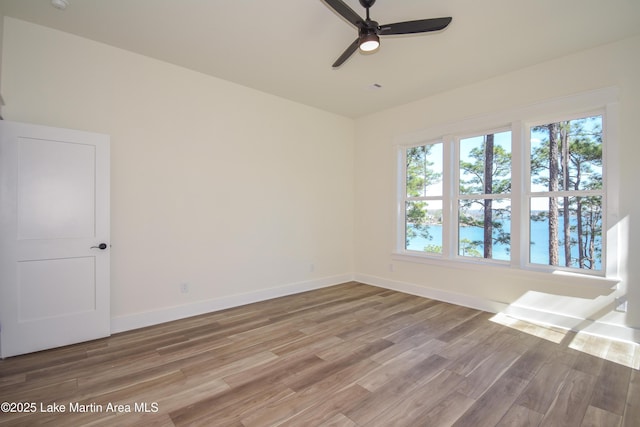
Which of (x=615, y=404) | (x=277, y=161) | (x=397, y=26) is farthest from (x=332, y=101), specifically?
(x=615, y=404)

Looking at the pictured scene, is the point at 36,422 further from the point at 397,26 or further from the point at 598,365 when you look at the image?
the point at 598,365

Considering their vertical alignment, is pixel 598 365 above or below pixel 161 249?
below

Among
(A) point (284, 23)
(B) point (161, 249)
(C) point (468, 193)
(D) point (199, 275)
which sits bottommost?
(D) point (199, 275)

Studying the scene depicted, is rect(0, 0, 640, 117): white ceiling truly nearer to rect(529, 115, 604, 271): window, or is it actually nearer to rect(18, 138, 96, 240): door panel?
rect(529, 115, 604, 271): window

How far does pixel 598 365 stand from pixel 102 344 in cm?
449

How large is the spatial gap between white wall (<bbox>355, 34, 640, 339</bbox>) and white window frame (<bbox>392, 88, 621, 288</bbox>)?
0.07m

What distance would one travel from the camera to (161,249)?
3.44 m

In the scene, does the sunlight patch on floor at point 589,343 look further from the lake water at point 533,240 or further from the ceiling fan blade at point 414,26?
the ceiling fan blade at point 414,26

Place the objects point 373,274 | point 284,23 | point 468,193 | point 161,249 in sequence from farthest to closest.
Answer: point 373,274 → point 468,193 → point 161,249 → point 284,23

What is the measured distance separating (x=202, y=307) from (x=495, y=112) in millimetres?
4536

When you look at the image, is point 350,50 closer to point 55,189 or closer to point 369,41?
point 369,41

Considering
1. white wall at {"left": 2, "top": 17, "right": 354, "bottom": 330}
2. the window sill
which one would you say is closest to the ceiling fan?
white wall at {"left": 2, "top": 17, "right": 354, "bottom": 330}

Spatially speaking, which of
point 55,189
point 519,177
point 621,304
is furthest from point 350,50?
point 621,304

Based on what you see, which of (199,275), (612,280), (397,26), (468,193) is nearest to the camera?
(397,26)
